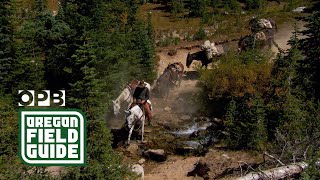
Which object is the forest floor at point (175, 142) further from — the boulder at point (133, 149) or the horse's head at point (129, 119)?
the horse's head at point (129, 119)

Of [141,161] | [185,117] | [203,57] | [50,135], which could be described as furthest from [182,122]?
[50,135]

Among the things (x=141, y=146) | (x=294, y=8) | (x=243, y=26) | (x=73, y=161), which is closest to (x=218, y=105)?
(x=141, y=146)

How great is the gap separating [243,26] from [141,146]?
24224 mm

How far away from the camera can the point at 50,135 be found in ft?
40.8

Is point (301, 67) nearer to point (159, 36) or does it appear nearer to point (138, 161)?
point (138, 161)

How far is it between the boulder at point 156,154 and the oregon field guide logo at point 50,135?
9.04 meters

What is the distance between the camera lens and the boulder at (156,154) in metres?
22.2

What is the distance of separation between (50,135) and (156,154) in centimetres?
1051

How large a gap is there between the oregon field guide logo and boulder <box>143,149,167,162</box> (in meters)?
9.04

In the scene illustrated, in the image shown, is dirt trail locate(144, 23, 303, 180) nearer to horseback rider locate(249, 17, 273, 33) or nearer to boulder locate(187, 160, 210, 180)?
boulder locate(187, 160, 210, 180)

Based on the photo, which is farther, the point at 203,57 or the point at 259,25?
the point at 259,25

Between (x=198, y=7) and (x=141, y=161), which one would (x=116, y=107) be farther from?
(x=198, y=7)

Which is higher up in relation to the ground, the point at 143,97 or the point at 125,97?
the point at 143,97

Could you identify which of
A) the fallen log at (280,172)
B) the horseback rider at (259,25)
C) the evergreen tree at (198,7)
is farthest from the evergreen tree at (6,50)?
the evergreen tree at (198,7)
